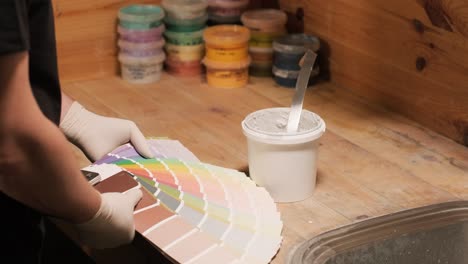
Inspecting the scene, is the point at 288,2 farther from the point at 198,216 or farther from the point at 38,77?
the point at 38,77

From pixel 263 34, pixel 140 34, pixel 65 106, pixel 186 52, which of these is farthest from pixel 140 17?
pixel 65 106

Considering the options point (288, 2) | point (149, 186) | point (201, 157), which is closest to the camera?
point (149, 186)

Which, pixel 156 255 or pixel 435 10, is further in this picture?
pixel 435 10

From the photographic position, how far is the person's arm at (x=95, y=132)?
4.35 ft

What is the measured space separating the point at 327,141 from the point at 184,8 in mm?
551

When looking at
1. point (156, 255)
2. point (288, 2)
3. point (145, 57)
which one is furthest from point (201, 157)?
point (288, 2)

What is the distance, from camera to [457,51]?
148cm

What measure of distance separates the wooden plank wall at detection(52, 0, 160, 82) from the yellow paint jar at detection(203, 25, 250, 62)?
0.67 feet

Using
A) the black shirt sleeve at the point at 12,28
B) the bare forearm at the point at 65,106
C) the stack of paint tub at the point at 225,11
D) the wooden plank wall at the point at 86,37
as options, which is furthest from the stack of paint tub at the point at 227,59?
the black shirt sleeve at the point at 12,28

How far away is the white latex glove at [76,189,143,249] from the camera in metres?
1.05

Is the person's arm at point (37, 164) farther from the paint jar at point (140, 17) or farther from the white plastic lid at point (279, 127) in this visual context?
the paint jar at point (140, 17)

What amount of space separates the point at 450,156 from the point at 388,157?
0.40 ft

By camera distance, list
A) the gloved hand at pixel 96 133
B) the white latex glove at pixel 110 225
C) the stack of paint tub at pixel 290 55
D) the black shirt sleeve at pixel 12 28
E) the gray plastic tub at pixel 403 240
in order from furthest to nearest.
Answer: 1. the stack of paint tub at pixel 290 55
2. the gloved hand at pixel 96 133
3. the gray plastic tub at pixel 403 240
4. the white latex glove at pixel 110 225
5. the black shirt sleeve at pixel 12 28

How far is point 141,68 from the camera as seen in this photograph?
6.11ft
